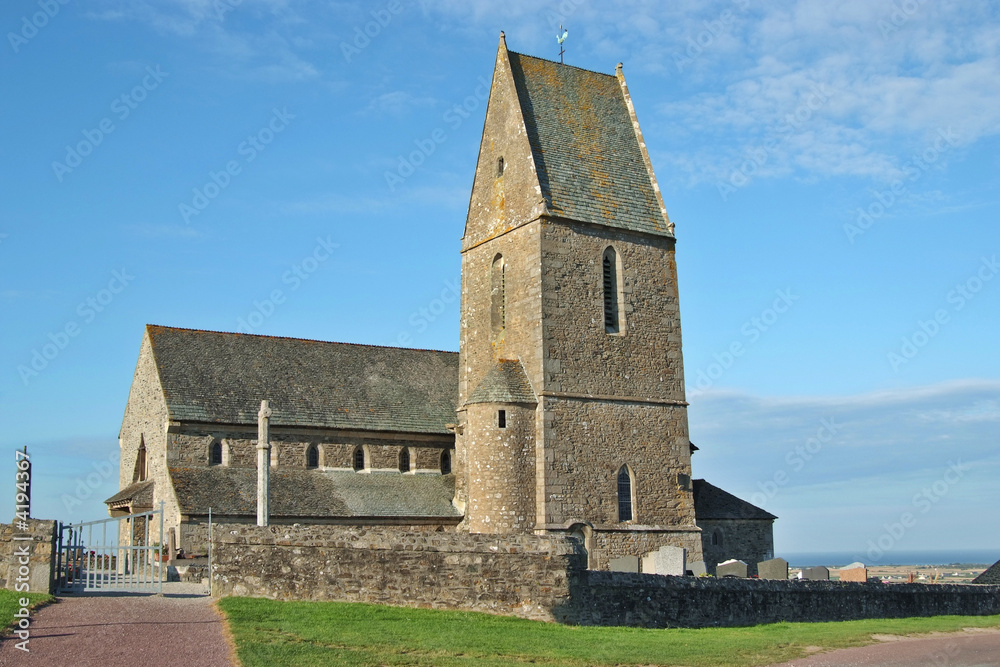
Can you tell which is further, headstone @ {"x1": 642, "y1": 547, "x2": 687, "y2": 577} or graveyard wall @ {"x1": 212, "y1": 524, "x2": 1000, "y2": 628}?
headstone @ {"x1": 642, "y1": 547, "x2": 687, "y2": 577}

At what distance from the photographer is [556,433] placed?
32.3m

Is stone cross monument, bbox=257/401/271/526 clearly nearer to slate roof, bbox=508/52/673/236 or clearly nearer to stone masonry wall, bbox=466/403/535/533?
stone masonry wall, bbox=466/403/535/533

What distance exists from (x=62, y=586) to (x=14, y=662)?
667 cm

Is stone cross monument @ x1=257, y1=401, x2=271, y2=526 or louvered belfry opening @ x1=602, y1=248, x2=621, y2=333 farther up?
louvered belfry opening @ x1=602, y1=248, x2=621, y2=333

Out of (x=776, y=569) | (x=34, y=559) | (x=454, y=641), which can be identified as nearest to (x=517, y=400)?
(x=776, y=569)

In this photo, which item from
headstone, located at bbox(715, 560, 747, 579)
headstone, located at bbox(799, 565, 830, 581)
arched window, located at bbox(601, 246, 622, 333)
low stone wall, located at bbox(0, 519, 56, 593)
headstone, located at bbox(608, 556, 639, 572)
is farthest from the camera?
arched window, located at bbox(601, 246, 622, 333)

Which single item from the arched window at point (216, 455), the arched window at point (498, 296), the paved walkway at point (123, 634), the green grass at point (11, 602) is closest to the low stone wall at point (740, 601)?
the paved walkway at point (123, 634)

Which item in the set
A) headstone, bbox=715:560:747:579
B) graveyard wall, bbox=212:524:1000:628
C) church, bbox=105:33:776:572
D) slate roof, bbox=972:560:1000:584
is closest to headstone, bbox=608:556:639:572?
church, bbox=105:33:776:572

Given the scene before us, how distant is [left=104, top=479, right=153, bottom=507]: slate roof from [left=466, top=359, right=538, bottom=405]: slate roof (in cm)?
1179

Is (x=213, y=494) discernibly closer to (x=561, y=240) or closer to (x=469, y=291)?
(x=469, y=291)

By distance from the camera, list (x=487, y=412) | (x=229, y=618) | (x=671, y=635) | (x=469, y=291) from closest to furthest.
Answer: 1. (x=229, y=618)
2. (x=671, y=635)
3. (x=487, y=412)
4. (x=469, y=291)

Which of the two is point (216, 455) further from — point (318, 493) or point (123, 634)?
point (123, 634)

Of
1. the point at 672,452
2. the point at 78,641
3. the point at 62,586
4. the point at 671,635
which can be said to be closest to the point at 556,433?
the point at 672,452

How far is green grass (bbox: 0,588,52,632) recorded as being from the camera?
15.4 meters
